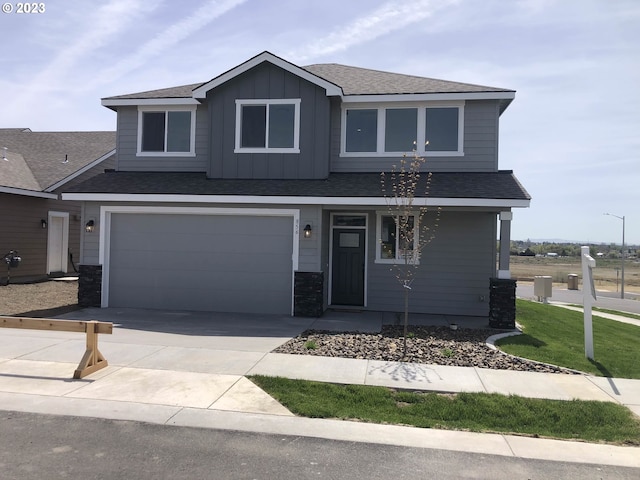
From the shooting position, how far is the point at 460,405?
19.4ft

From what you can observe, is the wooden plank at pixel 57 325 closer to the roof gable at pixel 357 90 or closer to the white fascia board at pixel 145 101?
the roof gable at pixel 357 90

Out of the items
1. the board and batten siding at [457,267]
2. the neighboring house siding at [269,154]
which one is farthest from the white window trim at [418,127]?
the board and batten siding at [457,267]

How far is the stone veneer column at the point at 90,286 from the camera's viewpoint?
12523mm

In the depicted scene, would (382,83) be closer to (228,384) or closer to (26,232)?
(228,384)

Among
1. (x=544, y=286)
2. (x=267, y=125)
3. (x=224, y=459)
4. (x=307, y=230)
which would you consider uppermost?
(x=267, y=125)

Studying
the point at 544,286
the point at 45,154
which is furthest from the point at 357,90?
the point at 45,154

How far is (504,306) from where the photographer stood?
1112 cm

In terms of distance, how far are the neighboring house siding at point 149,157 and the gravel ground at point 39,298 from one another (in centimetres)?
418

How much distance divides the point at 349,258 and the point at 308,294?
7.05ft

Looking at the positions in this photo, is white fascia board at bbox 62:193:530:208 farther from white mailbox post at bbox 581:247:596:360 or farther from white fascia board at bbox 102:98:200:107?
white fascia board at bbox 102:98:200:107

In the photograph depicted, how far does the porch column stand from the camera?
11000 millimetres

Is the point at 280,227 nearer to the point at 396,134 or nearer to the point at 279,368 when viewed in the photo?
the point at 396,134

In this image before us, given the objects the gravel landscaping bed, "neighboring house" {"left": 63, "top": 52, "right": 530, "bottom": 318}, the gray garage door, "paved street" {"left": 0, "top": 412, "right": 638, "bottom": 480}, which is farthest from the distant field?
"paved street" {"left": 0, "top": 412, "right": 638, "bottom": 480}

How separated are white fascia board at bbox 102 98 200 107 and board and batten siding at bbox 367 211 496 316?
24.4ft
